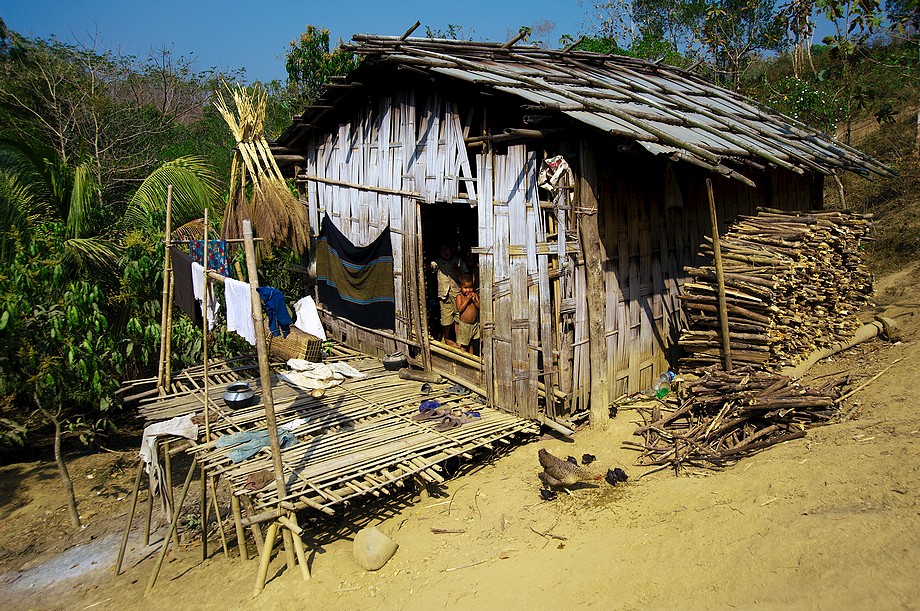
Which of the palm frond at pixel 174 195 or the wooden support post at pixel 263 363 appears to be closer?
the wooden support post at pixel 263 363

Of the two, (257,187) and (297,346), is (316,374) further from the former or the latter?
(257,187)

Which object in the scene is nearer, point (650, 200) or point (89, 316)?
point (650, 200)

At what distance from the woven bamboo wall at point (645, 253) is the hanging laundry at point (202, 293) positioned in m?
4.39

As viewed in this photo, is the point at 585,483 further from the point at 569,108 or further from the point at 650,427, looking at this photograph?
the point at 569,108

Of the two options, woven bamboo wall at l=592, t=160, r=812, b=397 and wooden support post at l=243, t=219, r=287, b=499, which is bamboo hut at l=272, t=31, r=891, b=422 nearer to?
woven bamboo wall at l=592, t=160, r=812, b=397

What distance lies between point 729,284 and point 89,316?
817 centimetres

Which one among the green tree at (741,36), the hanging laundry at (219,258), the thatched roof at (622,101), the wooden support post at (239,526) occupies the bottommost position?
the wooden support post at (239,526)

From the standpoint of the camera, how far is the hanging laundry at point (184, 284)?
318 inches

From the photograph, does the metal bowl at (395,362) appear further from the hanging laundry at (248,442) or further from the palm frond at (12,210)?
the palm frond at (12,210)

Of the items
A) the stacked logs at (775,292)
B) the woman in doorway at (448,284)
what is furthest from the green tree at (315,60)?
the stacked logs at (775,292)

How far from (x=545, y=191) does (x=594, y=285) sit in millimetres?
1170

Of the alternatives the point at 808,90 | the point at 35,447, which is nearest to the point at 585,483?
the point at 35,447

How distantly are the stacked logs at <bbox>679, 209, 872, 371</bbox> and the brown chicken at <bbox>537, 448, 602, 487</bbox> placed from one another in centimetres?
224

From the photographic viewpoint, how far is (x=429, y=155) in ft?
26.9
